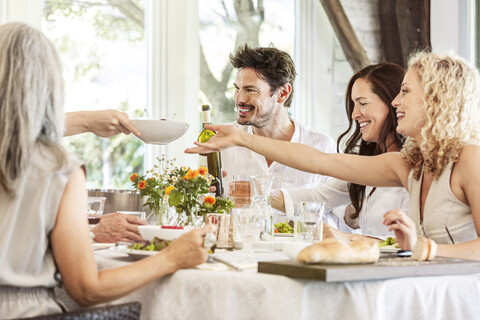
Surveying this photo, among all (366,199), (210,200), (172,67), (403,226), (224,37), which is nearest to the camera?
(403,226)

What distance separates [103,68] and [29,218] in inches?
127

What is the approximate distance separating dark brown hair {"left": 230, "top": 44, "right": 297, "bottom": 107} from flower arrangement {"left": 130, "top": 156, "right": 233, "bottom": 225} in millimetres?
1819

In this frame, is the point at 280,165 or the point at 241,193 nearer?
the point at 241,193

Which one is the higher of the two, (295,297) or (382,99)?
(382,99)

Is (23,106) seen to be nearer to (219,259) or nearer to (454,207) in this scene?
(219,259)

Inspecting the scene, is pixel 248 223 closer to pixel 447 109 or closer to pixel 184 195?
pixel 184 195

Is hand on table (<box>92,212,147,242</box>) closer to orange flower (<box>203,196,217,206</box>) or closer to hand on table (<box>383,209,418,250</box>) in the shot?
orange flower (<box>203,196,217,206</box>)

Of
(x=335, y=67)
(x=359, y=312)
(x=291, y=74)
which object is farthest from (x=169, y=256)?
(x=335, y=67)

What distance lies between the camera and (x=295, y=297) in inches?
57.9

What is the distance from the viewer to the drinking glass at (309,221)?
207 centimetres

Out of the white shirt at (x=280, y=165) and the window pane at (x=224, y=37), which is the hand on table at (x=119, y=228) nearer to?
the white shirt at (x=280, y=165)

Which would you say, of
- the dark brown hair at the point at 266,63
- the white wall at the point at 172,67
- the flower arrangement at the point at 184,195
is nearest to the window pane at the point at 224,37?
the white wall at the point at 172,67

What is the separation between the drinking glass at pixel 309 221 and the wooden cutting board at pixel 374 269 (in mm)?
372

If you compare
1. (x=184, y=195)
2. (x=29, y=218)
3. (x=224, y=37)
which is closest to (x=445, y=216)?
(x=184, y=195)
